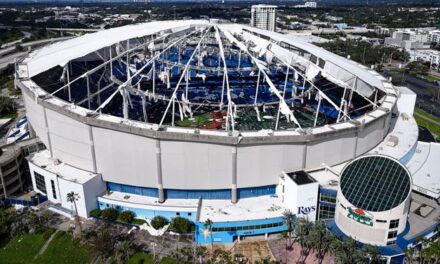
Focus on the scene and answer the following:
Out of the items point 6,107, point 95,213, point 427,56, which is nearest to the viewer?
point 95,213

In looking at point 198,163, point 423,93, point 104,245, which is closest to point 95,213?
point 104,245

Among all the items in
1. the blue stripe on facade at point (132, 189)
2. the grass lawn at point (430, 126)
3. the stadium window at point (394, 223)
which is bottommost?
the grass lawn at point (430, 126)

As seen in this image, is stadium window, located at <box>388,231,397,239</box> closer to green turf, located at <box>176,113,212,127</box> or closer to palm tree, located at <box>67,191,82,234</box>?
palm tree, located at <box>67,191,82,234</box>

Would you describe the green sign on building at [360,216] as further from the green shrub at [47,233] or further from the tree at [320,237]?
the green shrub at [47,233]

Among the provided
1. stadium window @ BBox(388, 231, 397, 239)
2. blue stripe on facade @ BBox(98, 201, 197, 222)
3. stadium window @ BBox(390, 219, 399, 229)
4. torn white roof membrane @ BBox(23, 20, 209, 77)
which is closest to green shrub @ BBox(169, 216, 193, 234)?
blue stripe on facade @ BBox(98, 201, 197, 222)

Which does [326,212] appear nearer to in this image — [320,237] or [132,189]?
[320,237]

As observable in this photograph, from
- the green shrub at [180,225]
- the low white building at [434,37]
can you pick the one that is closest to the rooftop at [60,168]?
the green shrub at [180,225]
